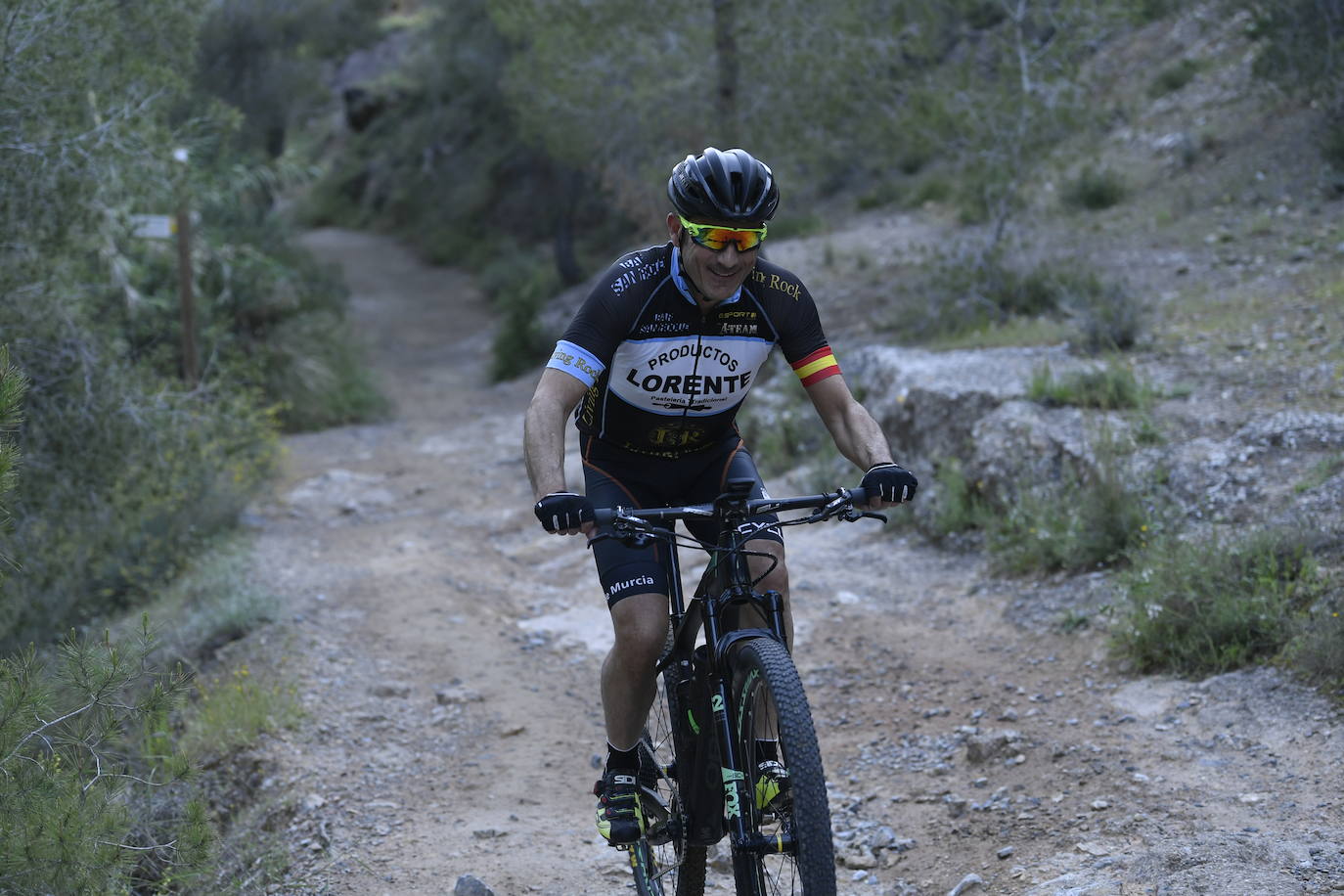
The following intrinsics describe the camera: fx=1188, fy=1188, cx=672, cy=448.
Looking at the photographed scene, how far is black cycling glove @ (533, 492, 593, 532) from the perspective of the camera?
302 cm

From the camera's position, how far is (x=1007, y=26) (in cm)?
1205

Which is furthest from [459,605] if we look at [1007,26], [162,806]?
[1007,26]

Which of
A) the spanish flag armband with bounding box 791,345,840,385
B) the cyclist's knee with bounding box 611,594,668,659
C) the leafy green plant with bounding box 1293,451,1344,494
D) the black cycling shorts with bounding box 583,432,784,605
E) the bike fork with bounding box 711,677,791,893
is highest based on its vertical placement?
the spanish flag armband with bounding box 791,345,840,385

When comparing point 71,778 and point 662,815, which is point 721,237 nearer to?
point 662,815

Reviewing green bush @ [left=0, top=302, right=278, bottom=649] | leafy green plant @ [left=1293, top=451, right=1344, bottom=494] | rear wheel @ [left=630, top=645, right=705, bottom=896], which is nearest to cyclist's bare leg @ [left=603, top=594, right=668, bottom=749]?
rear wheel @ [left=630, top=645, right=705, bottom=896]

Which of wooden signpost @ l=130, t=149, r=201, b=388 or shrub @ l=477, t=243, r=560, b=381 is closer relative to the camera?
wooden signpost @ l=130, t=149, r=201, b=388

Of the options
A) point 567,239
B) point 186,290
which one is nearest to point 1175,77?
point 567,239

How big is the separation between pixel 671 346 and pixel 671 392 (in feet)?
0.49

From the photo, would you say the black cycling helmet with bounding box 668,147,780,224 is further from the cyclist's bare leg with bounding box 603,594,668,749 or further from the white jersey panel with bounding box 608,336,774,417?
the cyclist's bare leg with bounding box 603,594,668,749

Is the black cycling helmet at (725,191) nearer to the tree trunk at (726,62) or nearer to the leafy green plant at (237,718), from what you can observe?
the leafy green plant at (237,718)

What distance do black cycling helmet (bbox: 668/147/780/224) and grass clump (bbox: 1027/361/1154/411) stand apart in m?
4.67

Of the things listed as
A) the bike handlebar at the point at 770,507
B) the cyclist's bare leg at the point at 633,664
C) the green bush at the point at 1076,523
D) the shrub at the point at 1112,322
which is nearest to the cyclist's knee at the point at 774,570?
the bike handlebar at the point at 770,507

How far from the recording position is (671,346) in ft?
11.8

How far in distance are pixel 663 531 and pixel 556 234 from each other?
68.5 ft
